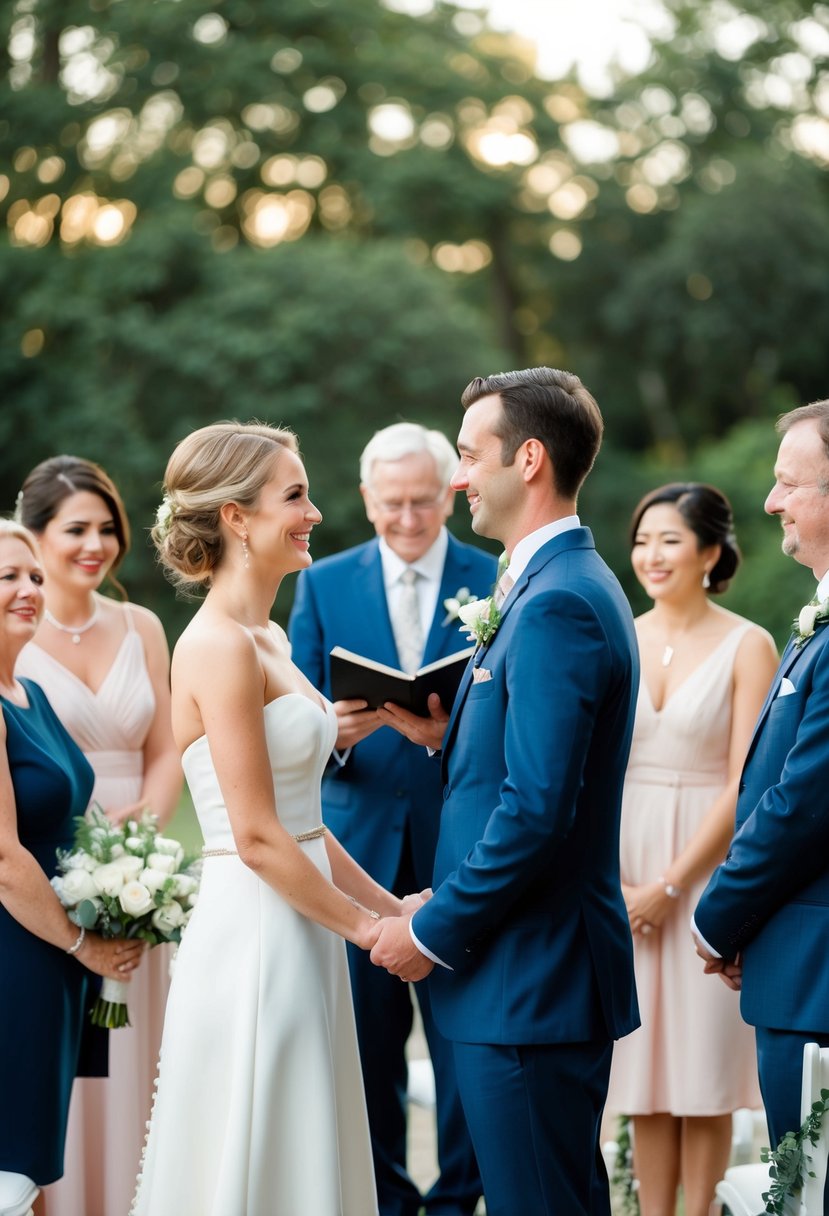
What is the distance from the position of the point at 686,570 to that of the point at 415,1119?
3304mm

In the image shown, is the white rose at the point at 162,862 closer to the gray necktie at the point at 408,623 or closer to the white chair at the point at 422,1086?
the gray necktie at the point at 408,623

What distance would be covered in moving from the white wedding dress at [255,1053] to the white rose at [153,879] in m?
0.64

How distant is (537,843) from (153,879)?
145 centimetres

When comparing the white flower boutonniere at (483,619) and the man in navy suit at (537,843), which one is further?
the white flower boutonniere at (483,619)

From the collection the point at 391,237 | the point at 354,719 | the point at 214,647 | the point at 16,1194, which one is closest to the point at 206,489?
the point at 214,647

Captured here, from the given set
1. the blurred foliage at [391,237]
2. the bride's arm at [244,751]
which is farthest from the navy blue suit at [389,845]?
the blurred foliage at [391,237]

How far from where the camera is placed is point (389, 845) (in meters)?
4.96

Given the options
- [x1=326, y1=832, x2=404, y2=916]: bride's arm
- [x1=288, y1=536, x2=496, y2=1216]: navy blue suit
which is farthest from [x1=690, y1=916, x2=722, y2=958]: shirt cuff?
[x1=288, y1=536, x2=496, y2=1216]: navy blue suit

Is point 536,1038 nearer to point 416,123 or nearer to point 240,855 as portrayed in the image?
point 240,855

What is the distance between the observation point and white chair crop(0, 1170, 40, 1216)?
3641 millimetres

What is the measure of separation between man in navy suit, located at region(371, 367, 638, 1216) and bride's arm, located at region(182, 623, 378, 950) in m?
0.26

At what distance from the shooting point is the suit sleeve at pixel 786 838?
335 cm

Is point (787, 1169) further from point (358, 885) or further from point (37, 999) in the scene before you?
point (37, 999)

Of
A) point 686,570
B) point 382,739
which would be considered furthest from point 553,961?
point 686,570
